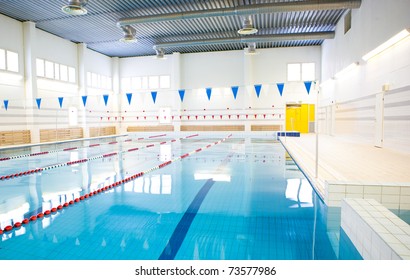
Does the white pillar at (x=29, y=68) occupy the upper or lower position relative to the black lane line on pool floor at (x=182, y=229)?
upper

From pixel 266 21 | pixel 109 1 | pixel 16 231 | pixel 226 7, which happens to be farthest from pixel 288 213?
pixel 266 21

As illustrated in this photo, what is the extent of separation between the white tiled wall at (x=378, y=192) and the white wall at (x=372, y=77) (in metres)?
3.54

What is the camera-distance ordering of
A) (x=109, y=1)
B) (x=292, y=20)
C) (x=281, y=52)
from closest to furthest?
1. (x=109, y=1)
2. (x=292, y=20)
3. (x=281, y=52)

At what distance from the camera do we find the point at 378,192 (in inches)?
135

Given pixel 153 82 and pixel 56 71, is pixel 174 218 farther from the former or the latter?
pixel 153 82

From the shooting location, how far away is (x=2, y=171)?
21.3 feet

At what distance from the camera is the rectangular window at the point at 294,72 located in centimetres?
1708

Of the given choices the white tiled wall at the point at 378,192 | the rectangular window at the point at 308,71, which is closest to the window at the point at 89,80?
the rectangular window at the point at 308,71

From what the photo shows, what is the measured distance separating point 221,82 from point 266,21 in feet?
19.0

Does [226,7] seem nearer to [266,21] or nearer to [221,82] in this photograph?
[266,21]

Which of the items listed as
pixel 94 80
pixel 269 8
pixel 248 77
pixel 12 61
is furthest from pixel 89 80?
pixel 269 8

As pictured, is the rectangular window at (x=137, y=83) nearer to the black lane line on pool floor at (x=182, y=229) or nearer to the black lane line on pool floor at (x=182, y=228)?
the black lane line on pool floor at (x=182, y=228)

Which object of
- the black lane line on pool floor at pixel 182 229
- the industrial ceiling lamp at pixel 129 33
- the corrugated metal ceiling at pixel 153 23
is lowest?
the black lane line on pool floor at pixel 182 229

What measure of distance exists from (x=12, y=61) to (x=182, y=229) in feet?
40.9
